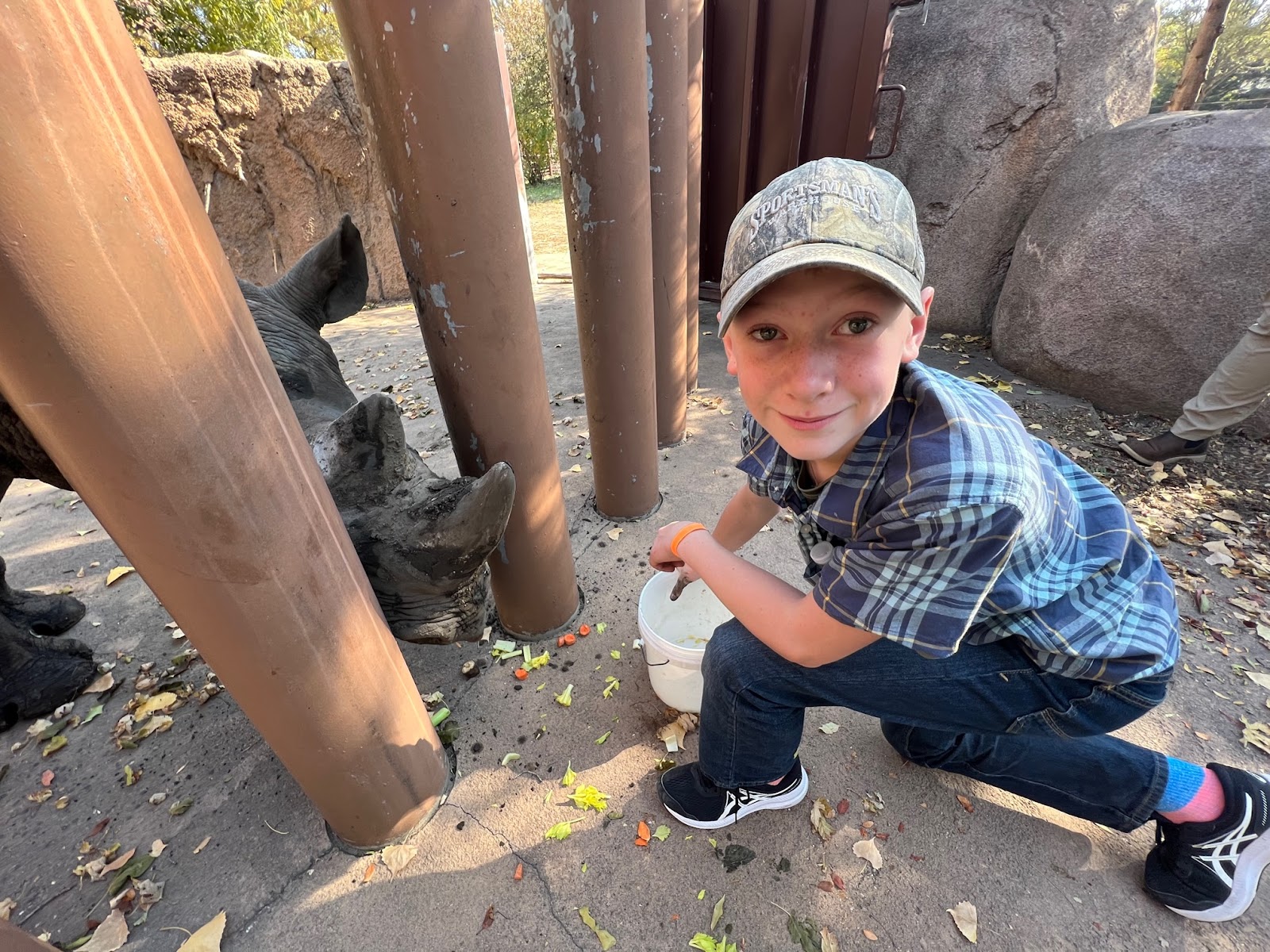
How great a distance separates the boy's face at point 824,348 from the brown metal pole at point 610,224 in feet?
5.65

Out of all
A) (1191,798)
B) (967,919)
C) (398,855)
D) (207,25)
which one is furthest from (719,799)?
(207,25)

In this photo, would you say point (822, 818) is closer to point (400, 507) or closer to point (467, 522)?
point (467, 522)

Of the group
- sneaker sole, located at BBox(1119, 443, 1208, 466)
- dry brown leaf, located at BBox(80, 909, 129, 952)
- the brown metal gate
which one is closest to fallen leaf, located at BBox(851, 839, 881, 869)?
dry brown leaf, located at BBox(80, 909, 129, 952)

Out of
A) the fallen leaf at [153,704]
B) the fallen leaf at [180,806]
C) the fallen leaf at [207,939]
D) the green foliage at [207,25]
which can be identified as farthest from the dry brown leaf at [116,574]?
the green foliage at [207,25]

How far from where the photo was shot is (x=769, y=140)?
565cm

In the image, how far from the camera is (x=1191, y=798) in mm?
1639

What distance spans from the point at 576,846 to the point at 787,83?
610 centimetres

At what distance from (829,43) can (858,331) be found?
551 centimetres

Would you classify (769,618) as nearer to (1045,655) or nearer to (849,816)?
(1045,655)

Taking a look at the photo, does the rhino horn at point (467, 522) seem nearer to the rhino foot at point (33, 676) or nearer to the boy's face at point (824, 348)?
the boy's face at point (824, 348)

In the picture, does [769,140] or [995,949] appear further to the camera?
[769,140]

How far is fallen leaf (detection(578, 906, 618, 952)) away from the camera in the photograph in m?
1.68

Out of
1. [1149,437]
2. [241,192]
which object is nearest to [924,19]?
[1149,437]

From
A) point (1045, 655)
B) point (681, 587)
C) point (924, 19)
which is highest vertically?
point (924, 19)
